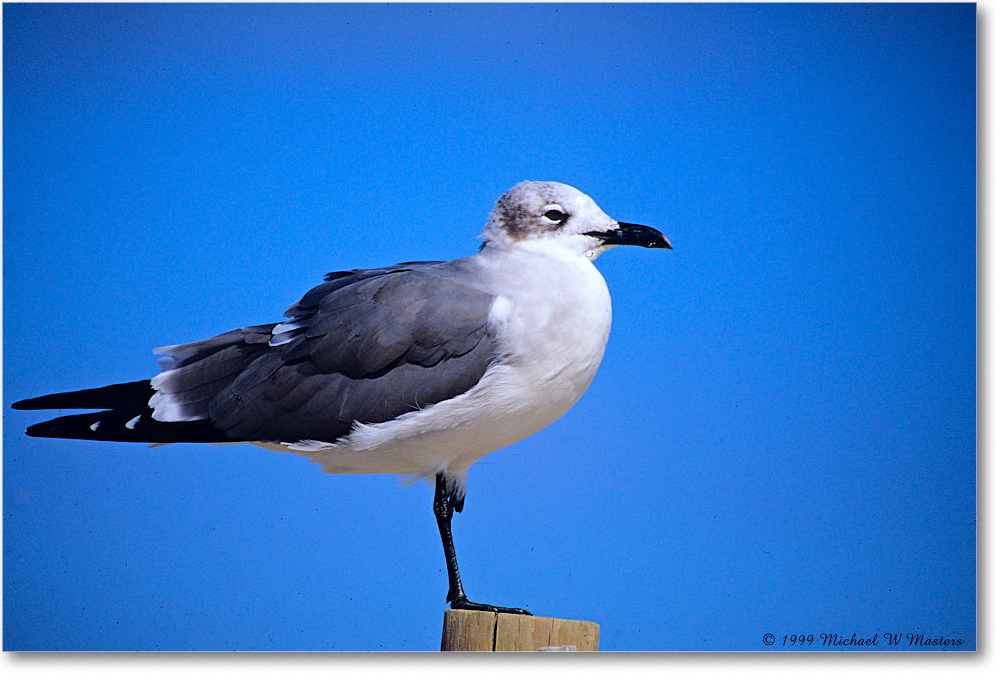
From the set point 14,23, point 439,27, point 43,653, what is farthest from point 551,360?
point 14,23

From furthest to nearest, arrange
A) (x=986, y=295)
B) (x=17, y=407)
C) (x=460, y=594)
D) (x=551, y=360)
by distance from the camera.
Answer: (x=986, y=295)
(x=17, y=407)
(x=460, y=594)
(x=551, y=360)

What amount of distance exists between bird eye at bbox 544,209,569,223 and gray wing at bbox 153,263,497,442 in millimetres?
322

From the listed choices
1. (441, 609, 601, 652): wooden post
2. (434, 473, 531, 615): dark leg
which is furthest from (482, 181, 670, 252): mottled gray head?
(441, 609, 601, 652): wooden post

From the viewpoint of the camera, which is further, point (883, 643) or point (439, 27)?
point (439, 27)

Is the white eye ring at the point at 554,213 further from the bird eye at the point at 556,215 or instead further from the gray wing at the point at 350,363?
the gray wing at the point at 350,363

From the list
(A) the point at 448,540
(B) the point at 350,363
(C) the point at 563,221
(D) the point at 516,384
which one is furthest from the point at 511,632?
(C) the point at 563,221

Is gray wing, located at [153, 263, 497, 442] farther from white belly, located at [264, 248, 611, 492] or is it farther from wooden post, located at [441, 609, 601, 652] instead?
wooden post, located at [441, 609, 601, 652]

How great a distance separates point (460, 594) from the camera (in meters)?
2.90

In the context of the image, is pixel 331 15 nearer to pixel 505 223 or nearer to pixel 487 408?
pixel 505 223

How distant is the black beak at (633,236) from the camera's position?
2.91m

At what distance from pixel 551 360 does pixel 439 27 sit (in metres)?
1.61

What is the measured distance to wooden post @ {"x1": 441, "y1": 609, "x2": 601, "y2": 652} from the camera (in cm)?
266

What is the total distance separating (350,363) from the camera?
2.82m

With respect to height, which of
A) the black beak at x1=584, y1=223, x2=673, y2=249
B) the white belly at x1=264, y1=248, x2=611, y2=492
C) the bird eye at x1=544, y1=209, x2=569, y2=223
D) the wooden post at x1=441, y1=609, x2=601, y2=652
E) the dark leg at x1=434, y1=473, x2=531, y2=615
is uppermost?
the bird eye at x1=544, y1=209, x2=569, y2=223
